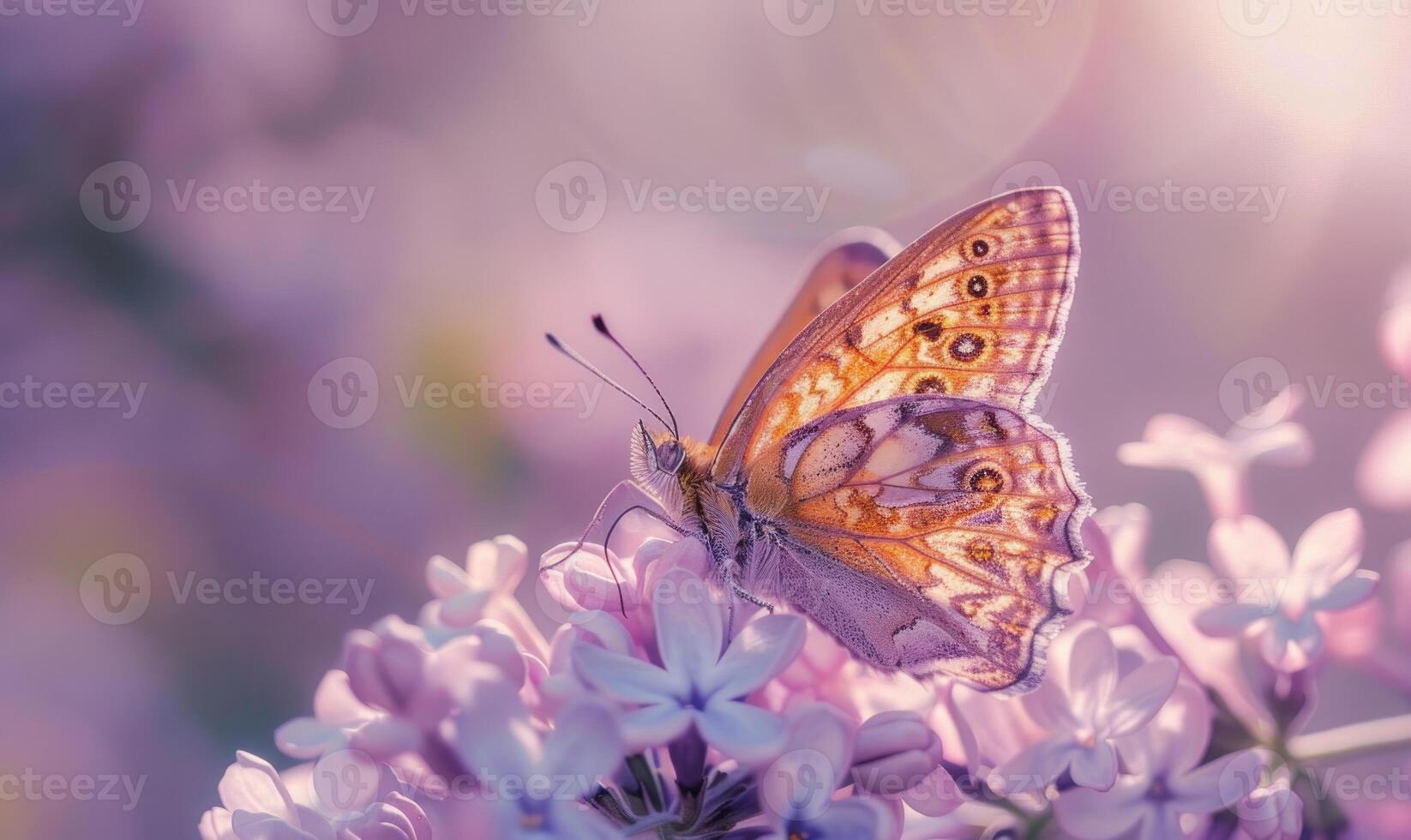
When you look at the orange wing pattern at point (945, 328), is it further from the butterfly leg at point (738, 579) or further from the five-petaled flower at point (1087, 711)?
the five-petaled flower at point (1087, 711)

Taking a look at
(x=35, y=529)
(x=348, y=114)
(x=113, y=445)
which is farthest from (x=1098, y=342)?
(x=35, y=529)

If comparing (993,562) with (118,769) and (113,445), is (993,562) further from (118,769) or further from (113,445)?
(113,445)

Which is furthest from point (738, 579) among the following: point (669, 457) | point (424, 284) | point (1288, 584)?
point (424, 284)

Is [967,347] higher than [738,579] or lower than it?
higher

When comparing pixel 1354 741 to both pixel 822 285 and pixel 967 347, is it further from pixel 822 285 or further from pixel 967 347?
pixel 822 285

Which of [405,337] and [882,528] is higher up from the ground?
[405,337]
